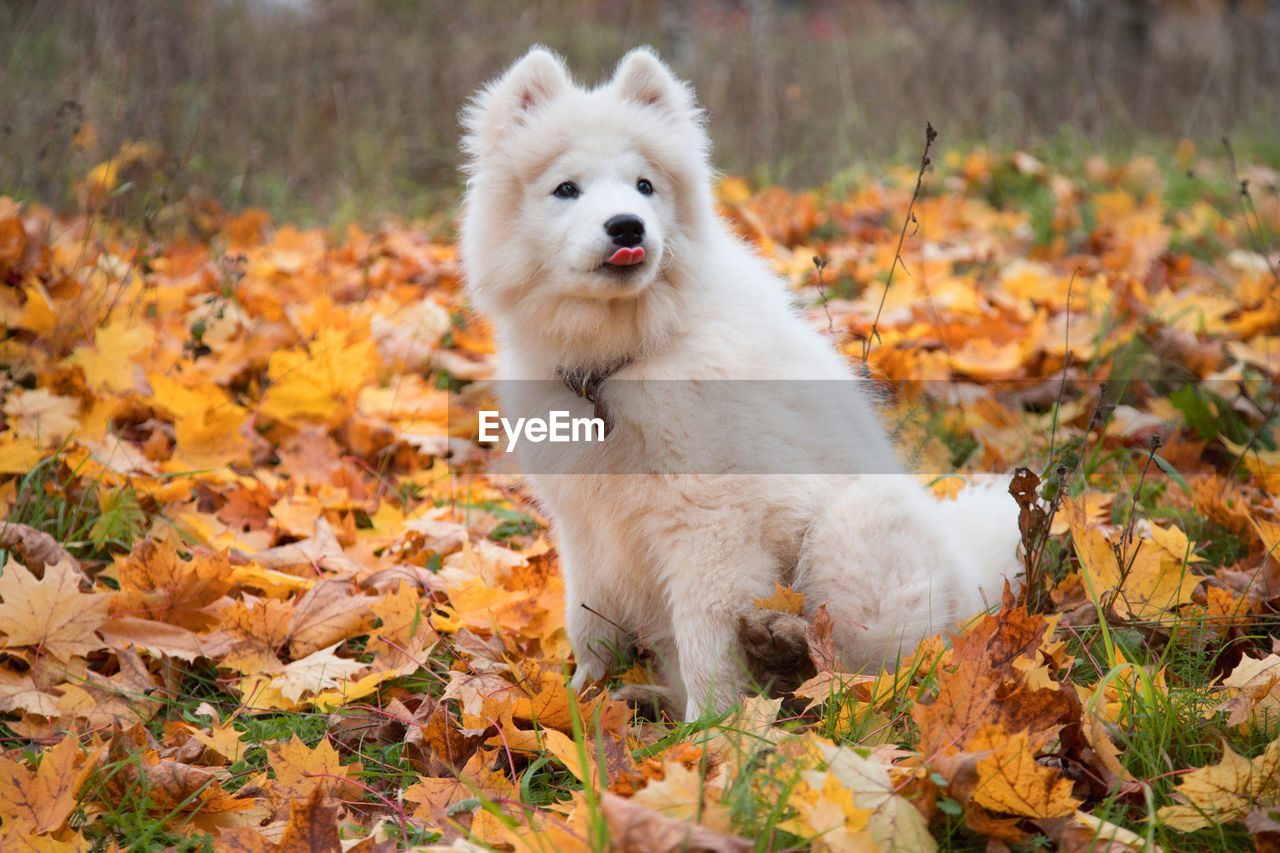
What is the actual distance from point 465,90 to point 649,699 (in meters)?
7.19

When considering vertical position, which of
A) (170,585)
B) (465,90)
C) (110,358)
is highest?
(465,90)

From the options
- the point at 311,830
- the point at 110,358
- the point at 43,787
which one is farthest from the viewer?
the point at 110,358

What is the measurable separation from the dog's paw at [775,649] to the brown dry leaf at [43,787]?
4.27ft

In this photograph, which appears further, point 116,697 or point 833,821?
point 116,697

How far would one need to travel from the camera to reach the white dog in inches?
84.2

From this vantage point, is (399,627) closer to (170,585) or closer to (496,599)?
(496,599)

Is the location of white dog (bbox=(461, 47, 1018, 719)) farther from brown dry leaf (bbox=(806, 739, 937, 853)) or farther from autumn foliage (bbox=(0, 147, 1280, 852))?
brown dry leaf (bbox=(806, 739, 937, 853))

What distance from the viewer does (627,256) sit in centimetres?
224

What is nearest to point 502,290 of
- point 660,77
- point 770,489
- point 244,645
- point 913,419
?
point 660,77

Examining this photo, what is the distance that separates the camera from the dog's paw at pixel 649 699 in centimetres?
233

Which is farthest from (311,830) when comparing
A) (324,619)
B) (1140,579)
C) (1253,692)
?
(1140,579)

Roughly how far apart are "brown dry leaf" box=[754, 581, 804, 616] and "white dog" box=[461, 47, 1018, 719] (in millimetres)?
41

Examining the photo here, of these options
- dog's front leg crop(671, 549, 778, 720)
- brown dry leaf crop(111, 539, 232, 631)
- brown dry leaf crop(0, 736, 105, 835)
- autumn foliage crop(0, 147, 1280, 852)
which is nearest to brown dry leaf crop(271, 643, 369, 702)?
autumn foliage crop(0, 147, 1280, 852)

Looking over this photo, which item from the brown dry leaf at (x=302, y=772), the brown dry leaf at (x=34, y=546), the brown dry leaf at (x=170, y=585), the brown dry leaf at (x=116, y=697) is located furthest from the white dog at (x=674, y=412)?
the brown dry leaf at (x=34, y=546)
